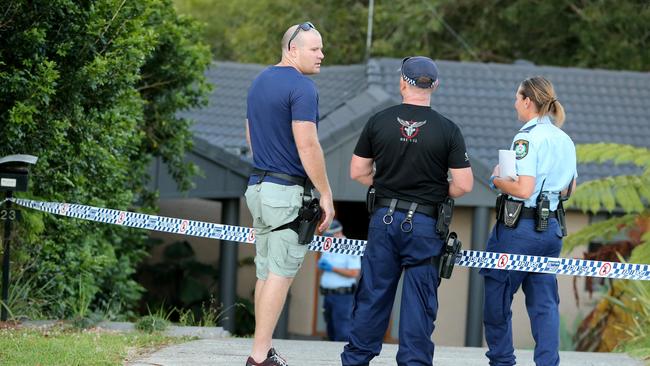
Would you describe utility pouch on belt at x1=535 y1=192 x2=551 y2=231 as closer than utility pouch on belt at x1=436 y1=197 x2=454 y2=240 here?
No

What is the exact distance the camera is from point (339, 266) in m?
10.8

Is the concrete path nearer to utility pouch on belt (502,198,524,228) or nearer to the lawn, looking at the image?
the lawn

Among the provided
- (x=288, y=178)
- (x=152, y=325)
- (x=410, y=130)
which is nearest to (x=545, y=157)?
(x=410, y=130)

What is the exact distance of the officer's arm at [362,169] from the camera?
20.4 ft

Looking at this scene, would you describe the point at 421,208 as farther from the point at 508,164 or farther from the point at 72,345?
the point at 72,345

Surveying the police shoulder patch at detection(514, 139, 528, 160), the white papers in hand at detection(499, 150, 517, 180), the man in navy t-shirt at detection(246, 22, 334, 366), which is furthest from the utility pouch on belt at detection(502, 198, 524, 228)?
the man in navy t-shirt at detection(246, 22, 334, 366)

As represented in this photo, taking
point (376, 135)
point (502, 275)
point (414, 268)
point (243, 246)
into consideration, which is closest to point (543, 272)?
point (502, 275)

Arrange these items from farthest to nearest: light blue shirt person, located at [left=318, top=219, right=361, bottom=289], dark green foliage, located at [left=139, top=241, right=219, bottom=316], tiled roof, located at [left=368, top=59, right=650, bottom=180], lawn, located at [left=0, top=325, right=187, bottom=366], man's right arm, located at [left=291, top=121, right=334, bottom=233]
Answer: dark green foliage, located at [left=139, top=241, right=219, bottom=316], tiled roof, located at [left=368, top=59, right=650, bottom=180], light blue shirt person, located at [left=318, top=219, right=361, bottom=289], lawn, located at [left=0, top=325, right=187, bottom=366], man's right arm, located at [left=291, top=121, right=334, bottom=233]

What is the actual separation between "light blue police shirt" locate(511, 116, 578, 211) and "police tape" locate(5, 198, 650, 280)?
341 millimetres

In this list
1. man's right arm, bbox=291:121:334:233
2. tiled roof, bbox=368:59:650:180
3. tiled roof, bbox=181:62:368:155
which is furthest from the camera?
tiled roof, bbox=181:62:368:155

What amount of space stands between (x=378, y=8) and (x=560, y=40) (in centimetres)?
467

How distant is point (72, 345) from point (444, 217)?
2.39 meters

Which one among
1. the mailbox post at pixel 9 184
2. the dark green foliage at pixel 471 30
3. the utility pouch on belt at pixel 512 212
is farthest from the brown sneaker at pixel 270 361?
the dark green foliage at pixel 471 30

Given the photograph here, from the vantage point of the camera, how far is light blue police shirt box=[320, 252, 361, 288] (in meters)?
10.8
